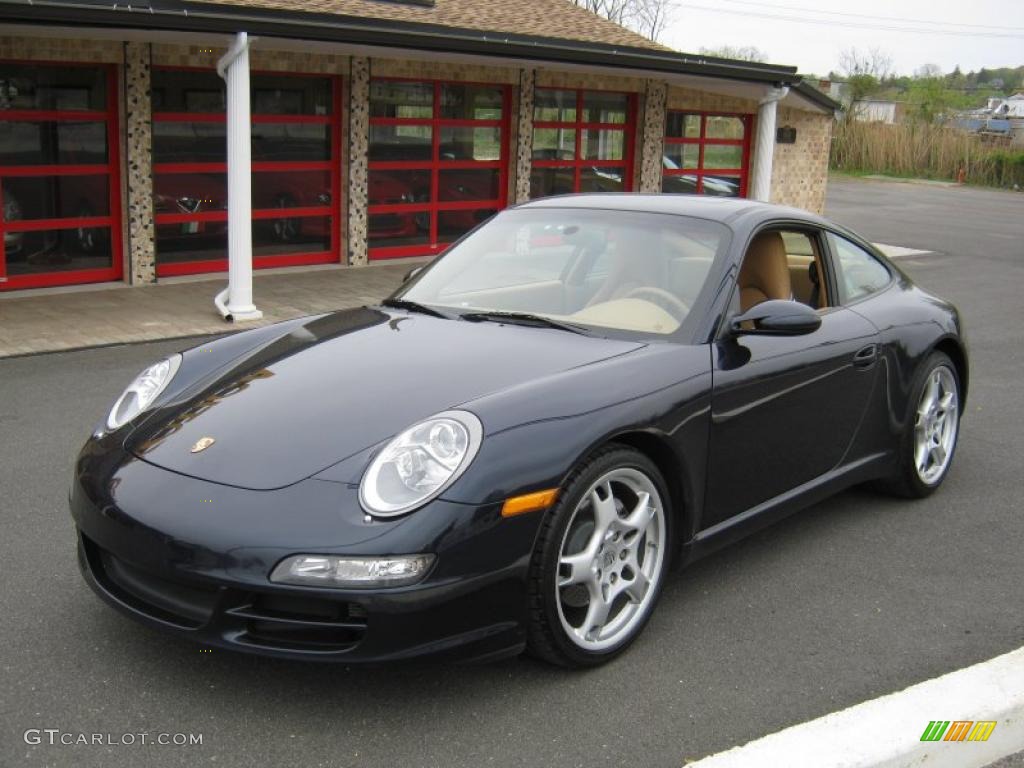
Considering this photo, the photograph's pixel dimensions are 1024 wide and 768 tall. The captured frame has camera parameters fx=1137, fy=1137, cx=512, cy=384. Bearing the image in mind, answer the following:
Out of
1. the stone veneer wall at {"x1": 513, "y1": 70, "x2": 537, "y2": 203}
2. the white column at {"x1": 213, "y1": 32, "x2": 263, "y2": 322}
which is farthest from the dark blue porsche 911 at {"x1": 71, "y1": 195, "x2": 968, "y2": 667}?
the stone veneer wall at {"x1": 513, "y1": 70, "x2": 537, "y2": 203}

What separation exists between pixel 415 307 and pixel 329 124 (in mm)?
10029

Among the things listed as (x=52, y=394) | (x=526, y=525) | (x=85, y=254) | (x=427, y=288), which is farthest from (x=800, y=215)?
(x=85, y=254)

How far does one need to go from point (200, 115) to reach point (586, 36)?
6.42 m

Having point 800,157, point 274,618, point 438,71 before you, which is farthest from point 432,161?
point 274,618

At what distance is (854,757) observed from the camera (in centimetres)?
301

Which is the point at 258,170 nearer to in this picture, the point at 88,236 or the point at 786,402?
the point at 88,236

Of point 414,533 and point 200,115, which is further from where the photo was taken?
point 200,115

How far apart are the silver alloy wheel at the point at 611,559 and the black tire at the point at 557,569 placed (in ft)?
0.06

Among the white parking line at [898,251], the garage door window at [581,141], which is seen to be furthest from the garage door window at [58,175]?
the white parking line at [898,251]

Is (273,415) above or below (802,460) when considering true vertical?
above

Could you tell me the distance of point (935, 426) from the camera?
5.53 meters

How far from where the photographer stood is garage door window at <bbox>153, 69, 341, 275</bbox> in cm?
1262

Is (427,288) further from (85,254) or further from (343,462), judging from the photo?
(85,254)

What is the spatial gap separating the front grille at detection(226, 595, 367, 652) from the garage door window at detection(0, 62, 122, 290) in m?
9.54
